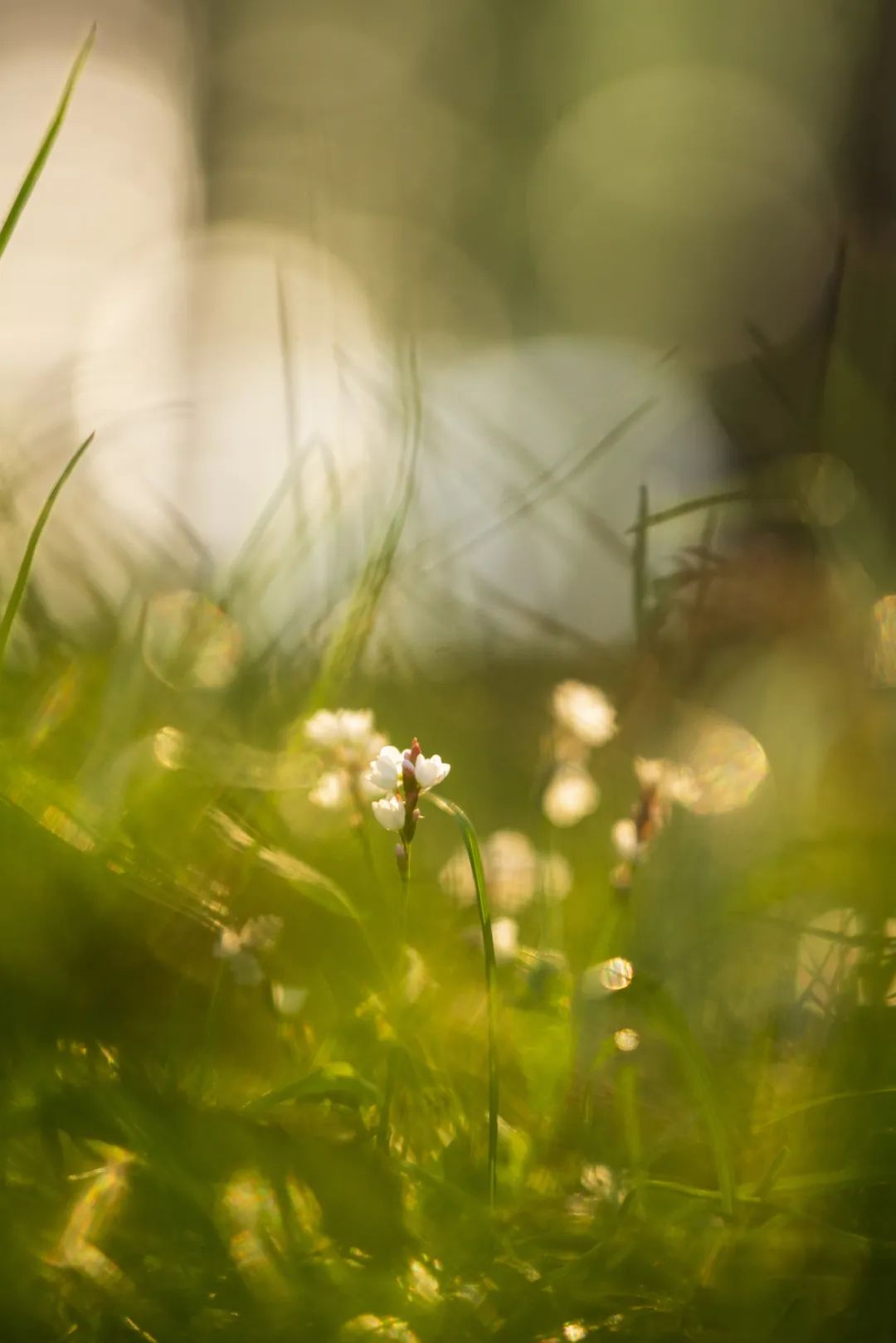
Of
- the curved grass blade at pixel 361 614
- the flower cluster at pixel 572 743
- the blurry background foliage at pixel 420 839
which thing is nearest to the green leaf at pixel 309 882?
the blurry background foliage at pixel 420 839

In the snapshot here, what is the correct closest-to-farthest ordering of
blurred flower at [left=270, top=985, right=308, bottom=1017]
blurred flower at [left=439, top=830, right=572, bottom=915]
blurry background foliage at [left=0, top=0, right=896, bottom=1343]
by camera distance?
blurry background foliage at [left=0, top=0, right=896, bottom=1343], blurred flower at [left=270, top=985, right=308, bottom=1017], blurred flower at [left=439, top=830, right=572, bottom=915]

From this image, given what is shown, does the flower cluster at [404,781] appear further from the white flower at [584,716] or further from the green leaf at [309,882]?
the white flower at [584,716]

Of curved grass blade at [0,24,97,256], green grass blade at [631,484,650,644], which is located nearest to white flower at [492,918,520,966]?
green grass blade at [631,484,650,644]

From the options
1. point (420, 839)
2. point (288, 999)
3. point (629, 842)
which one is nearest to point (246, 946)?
point (288, 999)

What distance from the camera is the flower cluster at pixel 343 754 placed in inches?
24.5

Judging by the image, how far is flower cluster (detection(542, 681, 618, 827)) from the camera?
2.54 ft

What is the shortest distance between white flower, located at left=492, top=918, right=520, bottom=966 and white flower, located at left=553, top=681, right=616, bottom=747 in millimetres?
156

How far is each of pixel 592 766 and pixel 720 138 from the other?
8.79m

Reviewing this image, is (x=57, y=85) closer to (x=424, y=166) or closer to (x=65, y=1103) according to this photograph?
(x=424, y=166)

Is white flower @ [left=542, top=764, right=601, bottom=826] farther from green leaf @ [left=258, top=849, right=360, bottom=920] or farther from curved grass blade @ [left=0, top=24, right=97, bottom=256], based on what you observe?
curved grass blade @ [left=0, top=24, right=97, bottom=256]

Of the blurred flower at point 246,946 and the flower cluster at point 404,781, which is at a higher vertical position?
the flower cluster at point 404,781

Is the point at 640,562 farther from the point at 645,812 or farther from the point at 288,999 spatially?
the point at 288,999

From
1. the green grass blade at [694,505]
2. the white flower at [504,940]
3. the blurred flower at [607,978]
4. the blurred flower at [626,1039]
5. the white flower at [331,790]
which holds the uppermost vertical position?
the green grass blade at [694,505]

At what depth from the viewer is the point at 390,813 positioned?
1.59 feet
